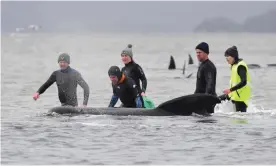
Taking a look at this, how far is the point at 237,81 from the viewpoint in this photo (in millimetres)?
22359

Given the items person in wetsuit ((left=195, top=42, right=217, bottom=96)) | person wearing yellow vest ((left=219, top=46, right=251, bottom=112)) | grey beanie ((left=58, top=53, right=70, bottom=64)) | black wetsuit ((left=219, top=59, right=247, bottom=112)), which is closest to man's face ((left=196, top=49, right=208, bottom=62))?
person in wetsuit ((left=195, top=42, right=217, bottom=96))

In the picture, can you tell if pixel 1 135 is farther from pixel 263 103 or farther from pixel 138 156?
pixel 263 103

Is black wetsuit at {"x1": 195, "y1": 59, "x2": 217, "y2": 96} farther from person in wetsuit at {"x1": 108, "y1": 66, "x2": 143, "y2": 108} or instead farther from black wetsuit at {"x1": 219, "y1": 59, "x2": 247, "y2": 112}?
person in wetsuit at {"x1": 108, "y1": 66, "x2": 143, "y2": 108}

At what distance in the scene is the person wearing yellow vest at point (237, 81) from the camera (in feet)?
72.1

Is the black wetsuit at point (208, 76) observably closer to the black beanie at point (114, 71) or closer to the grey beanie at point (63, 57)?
the black beanie at point (114, 71)

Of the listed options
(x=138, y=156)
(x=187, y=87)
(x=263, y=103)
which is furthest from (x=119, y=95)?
(x=187, y=87)

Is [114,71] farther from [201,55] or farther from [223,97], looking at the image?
[223,97]

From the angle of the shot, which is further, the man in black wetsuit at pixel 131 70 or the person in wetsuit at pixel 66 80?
the man in black wetsuit at pixel 131 70

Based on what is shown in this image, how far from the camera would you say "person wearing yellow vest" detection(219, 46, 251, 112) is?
21969mm

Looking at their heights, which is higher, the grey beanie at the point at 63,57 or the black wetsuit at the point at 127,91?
the grey beanie at the point at 63,57

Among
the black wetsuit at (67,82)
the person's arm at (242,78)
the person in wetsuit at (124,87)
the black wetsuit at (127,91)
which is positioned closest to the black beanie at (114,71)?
the person in wetsuit at (124,87)

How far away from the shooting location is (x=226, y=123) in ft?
72.2

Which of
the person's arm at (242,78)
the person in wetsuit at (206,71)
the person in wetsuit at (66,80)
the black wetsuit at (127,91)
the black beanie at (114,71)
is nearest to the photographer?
the person's arm at (242,78)

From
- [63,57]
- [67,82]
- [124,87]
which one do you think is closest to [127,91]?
[124,87]
